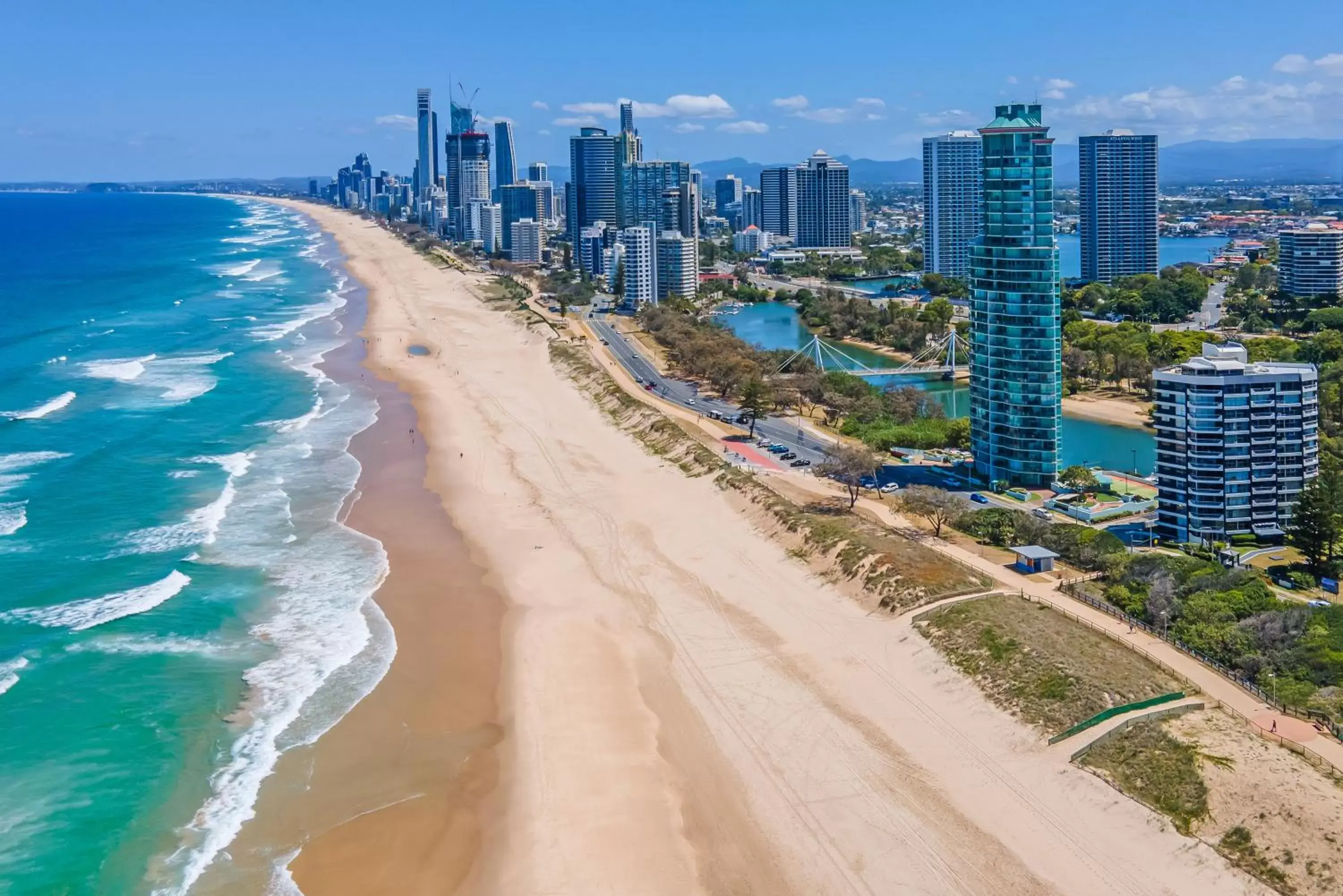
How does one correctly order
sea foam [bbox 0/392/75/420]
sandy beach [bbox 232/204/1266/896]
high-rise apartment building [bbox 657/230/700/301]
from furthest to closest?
high-rise apartment building [bbox 657/230/700/301], sea foam [bbox 0/392/75/420], sandy beach [bbox 232/204/1266/896]

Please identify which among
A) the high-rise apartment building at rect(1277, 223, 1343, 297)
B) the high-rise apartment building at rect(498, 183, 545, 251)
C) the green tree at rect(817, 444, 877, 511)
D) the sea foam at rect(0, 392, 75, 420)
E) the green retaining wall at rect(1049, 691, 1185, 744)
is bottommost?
the green retaining wall at rect(1049, 691, 1185, 744)

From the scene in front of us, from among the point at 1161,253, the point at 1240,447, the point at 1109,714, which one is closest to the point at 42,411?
the point at 1109,714

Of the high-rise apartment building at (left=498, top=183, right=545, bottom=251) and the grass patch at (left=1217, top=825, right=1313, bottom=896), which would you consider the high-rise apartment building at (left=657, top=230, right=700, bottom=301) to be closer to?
the high-rise apartment building at (left=498, top=183, right=545, bottom=251)

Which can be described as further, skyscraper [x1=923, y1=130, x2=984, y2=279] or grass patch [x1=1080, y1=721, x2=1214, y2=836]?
skyscraper [x1=923, y1=130, x2=984, y2=279]

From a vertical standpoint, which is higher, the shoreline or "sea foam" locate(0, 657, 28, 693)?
"sea foam" locate(0, 657, 28, 693)

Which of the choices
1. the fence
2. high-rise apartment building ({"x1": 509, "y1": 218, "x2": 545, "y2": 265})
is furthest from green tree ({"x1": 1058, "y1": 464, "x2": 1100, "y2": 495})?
high-rise apartment building ({"x1": 509, "y1": 218, "x2": 545, "y2": 265})

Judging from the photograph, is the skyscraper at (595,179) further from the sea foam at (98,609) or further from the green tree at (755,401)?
the sea foam at (98,609)

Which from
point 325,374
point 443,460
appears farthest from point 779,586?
point 325,374
